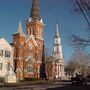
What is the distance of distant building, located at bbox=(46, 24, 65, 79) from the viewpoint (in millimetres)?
89694

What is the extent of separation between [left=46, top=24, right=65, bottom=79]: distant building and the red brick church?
3.79 meters

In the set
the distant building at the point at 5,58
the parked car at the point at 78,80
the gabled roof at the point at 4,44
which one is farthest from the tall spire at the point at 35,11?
the parked car at the point at 78,80

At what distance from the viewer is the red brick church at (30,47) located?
7900 centimetres

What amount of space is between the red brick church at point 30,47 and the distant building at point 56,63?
3.79 metres

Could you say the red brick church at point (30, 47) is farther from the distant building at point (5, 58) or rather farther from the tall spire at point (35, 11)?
the distant building at point (5, 58)

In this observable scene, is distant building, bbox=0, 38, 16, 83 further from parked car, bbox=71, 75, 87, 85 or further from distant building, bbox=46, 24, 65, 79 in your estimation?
parked car, bbox=71, 75, 87, 85

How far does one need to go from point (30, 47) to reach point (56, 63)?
63.2 feet

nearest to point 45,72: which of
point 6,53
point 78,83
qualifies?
point 6,53

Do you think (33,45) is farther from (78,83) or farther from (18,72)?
(78,83)

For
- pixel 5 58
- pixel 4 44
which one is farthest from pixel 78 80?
pixel 4 44

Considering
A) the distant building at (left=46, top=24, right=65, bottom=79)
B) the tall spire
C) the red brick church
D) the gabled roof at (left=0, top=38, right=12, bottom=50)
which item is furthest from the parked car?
the tall spire

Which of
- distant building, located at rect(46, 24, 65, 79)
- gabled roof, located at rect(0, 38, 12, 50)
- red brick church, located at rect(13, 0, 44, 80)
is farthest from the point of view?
distant building, located at rect(46, 24, 65, 79)

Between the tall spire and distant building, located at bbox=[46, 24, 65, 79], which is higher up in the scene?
the tall spire

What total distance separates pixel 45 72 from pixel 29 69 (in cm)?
982
